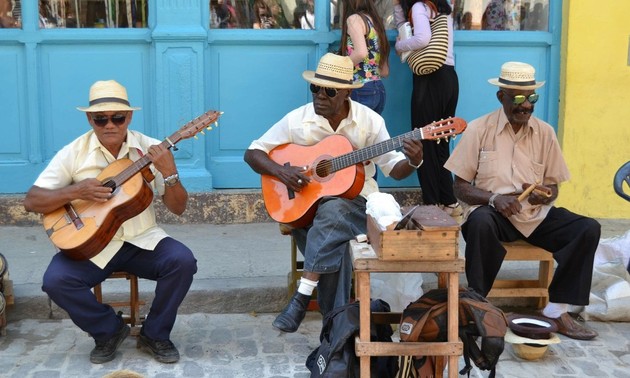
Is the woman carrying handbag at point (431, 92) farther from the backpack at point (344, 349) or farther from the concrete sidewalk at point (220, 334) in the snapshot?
the backpack at point (344, 349)

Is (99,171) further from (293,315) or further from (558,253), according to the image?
(558,253)

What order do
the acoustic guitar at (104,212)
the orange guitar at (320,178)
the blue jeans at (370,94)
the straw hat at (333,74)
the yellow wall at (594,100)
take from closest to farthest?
the acoustic guitar at (104,212)
the orange guitar at (320,178)
the straw hat at (333,74)
the blue jeans at (370,94)
the yellow wall at (594,100)

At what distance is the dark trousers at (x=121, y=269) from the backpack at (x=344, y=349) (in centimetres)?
78

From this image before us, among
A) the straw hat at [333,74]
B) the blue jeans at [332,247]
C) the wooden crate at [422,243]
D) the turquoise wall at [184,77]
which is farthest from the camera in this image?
the turquoise wall at [184,77]

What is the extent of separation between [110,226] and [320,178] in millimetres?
1104

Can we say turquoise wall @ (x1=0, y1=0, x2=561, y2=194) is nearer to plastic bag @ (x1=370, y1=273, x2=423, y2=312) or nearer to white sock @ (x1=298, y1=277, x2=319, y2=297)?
plastic bag @ (x1=370, y1=273, x2=423, y2=312)

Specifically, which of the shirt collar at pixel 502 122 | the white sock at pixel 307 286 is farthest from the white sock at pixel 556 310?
the white sock at pixel 307 286

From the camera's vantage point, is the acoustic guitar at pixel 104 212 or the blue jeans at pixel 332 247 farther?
the blue jeans at pixel 332 247

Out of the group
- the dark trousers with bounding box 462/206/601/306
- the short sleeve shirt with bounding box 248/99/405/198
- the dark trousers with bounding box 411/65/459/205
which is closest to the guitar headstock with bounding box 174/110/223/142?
the short sleeve shirt with bounding box 248/99/405/198

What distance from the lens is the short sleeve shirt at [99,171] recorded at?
462cm

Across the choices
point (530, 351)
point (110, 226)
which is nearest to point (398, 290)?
point (530, 351)

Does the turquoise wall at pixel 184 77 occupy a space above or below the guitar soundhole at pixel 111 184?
above

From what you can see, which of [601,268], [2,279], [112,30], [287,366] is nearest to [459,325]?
[287,366]

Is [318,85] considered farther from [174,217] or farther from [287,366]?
[174,217]
